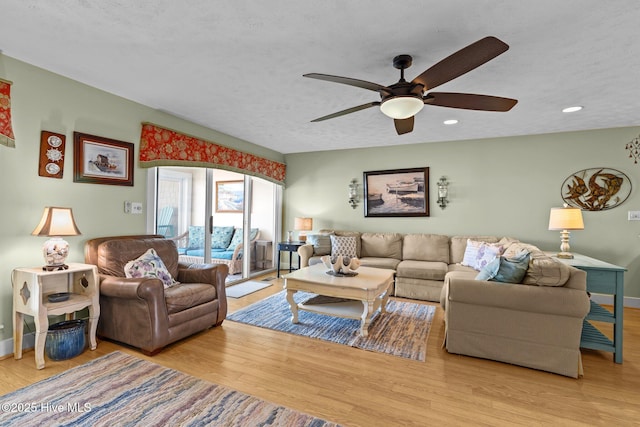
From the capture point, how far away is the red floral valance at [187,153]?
3480mm

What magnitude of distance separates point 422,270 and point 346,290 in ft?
5.72

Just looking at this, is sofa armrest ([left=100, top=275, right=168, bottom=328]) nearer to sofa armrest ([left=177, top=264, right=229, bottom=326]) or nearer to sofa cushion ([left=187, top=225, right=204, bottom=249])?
sofa armrest ([left=177, top=264, right=229, bottom=326])

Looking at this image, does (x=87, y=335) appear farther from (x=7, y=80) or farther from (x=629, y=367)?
(x=629, y=367)

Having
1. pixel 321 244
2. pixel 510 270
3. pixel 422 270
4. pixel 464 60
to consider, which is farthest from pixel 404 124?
pixel 321 244

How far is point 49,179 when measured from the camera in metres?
2.70

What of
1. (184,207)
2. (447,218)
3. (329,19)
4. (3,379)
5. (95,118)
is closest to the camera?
(329,19)

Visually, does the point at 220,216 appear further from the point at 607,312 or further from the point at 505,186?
the point at 607,312

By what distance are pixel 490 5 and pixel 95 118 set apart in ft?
11.4

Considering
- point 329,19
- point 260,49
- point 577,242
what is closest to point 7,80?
point 260,49

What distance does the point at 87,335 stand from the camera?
2.78 meters

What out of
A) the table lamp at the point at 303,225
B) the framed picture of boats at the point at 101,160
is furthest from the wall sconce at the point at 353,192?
the framed picture of boats at the point at 101,160

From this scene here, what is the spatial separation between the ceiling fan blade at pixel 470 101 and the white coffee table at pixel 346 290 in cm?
173

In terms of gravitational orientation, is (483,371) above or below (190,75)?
below

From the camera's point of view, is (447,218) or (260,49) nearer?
(260,49)
